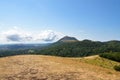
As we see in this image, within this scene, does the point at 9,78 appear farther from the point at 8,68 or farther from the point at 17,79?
the point at 8,68

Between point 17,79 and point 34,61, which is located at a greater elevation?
point 34,61

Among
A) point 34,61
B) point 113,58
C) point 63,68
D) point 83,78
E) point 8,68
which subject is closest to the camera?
point 83,78

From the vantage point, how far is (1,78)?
24.9 meters

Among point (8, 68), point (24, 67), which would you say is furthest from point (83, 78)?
point (8, 68)

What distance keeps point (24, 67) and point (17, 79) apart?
4.05m

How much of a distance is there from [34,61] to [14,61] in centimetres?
333

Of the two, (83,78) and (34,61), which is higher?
(34,61)

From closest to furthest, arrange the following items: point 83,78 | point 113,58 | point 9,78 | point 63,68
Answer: point 83,78 → point 9,78 → point 63,68 → point 113,58

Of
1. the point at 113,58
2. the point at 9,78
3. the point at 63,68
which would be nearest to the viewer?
the point at 9,78

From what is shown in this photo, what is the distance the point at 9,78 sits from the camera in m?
24.7

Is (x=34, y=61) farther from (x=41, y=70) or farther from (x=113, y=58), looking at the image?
(x=113, y=58)

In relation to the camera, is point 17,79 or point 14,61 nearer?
point 17,79

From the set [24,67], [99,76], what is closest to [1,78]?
[24,67]

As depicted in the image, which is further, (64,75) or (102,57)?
(102,57)
